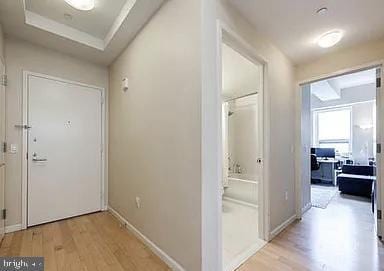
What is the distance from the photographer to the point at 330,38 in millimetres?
2402

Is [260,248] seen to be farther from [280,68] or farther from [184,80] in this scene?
[280,68]

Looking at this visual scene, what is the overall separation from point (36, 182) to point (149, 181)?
5.71ft

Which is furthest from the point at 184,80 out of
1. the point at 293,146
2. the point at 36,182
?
the point at 36,182

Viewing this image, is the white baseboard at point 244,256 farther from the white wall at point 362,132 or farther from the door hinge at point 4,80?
the white wall at point 362,132

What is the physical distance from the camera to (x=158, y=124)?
2.10 m

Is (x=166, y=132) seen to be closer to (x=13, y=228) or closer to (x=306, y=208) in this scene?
(x=13, y=228)

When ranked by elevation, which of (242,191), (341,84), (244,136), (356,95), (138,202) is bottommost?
(242,191)

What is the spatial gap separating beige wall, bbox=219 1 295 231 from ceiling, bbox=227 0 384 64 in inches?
4.7

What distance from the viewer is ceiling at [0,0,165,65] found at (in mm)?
2166

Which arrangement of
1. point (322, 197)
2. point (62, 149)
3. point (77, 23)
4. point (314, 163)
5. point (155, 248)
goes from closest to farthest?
1. point (155, 248)
2. point (77, 23)
3. point (62, 149)
4. point (322, 197)
5. point (314, 163)

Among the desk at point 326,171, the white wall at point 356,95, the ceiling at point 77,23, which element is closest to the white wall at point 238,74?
the ceiling at point 77,23

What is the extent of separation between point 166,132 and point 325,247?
2080 mm

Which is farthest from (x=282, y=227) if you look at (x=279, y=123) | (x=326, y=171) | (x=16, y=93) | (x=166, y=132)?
(x=326, y=171)

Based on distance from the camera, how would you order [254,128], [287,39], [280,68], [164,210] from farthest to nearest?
[254,128] < [280,68] < [287,39] < [164,210]
